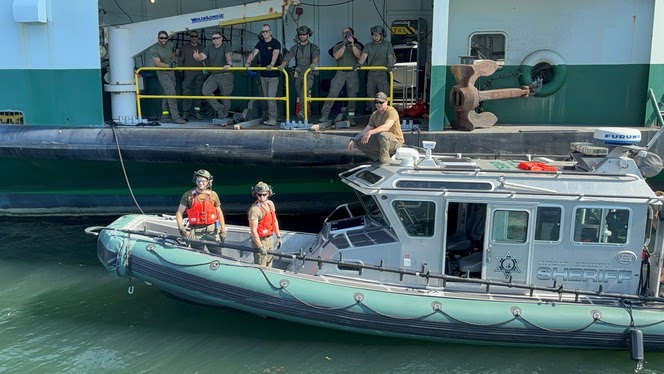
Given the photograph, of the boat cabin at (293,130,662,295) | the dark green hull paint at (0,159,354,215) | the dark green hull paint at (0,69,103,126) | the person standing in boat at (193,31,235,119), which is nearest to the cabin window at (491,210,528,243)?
the boat cabin at (293,130,662,295)

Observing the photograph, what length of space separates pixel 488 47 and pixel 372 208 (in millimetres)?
4241

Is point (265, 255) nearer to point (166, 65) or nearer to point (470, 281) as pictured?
point (470, 281)

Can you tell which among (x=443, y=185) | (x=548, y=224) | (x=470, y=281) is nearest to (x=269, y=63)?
(x=443, y=185)

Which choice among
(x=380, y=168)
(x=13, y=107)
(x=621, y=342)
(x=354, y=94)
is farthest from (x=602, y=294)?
(x=13, y=107)

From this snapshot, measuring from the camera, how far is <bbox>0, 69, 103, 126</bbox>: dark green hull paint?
9.47m

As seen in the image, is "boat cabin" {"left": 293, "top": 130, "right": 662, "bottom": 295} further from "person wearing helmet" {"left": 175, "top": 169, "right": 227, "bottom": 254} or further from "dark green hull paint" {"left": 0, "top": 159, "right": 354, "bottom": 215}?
"dark green hull paint" {"left": 0, "top": 159, "right": 354, "bottom": 215}

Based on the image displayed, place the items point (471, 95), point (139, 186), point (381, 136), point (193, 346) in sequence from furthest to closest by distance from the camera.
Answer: point (139, 186)
point (471, 95)
point (381, 136)
point (193, 346)

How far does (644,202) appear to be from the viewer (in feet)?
19.5

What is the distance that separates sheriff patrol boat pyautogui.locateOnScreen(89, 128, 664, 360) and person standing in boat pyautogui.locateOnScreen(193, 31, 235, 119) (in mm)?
3993

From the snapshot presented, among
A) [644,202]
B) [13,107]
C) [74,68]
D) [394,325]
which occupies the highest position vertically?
[74,68]

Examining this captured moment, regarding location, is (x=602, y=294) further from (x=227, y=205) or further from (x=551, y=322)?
(x=227, y=205)

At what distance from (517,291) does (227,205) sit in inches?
216

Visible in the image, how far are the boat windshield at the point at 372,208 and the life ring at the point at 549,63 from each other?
397 centimetres

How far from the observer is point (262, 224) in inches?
264
